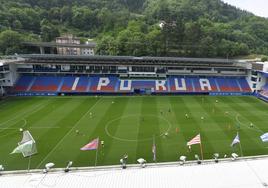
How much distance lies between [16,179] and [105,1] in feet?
575

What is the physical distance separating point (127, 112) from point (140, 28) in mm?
64425

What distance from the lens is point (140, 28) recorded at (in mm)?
97438

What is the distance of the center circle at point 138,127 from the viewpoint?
32.7 metres

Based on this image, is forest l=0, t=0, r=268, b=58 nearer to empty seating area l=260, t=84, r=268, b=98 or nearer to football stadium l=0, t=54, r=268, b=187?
football stadium l=0, t=54, r=268, b=187

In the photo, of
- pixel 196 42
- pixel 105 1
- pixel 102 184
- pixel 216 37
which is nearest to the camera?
pixel 102 184

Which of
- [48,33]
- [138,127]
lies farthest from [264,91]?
[48,33]

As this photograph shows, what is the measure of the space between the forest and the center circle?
4331cm

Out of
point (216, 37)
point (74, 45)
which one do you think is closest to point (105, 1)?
point (74, 45)

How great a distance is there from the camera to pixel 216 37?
3711 inches

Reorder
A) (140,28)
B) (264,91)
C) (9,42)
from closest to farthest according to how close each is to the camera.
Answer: (264,91) < (9,42) < (140,28)

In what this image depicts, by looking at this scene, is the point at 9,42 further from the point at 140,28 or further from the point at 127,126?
the point at 127,126

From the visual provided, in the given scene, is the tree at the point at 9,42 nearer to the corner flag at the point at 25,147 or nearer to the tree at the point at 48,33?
the tree at the point at 48,33

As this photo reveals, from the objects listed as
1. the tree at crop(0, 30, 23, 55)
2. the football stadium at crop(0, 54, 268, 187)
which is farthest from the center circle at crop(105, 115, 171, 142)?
the tree at crop(0, 30, 23, 55)

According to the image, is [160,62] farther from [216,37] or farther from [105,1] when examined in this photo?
[105,1]
